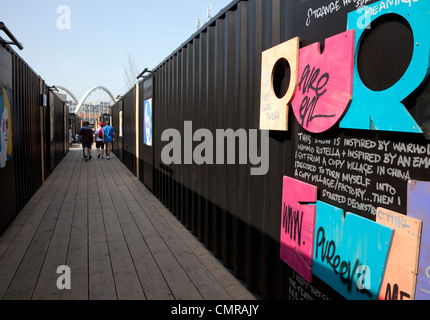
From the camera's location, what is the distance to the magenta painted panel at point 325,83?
1.84 metres

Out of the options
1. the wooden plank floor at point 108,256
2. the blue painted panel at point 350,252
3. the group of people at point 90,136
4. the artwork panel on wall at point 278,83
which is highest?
the artwork panel on wall at point 278,83

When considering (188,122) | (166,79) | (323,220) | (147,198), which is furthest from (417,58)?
(147,198)

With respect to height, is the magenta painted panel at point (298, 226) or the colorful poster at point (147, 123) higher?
the colorful poster at point (147, 123)

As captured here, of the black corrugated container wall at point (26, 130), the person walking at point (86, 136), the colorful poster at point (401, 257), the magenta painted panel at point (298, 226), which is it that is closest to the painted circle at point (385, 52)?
the colorful poster at point (401, 257)

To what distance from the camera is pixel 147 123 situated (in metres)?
7.97

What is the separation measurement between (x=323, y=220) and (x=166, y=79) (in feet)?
16.1

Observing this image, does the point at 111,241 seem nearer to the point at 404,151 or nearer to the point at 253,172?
the point at 253,172

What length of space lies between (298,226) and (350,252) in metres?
0.49

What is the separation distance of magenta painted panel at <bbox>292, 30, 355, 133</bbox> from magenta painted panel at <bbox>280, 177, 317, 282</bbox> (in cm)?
47

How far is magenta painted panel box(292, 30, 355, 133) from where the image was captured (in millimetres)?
1839

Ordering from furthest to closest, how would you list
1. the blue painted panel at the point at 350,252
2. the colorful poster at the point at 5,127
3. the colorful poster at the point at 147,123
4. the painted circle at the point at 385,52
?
1. the colorful poster at the point at 147,123
2. the colorful poster at the point at 5,127
3. the blue painted panel at the point at 350,252
4. the painted circle at the point at 385,52

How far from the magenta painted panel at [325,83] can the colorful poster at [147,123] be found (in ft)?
18.7

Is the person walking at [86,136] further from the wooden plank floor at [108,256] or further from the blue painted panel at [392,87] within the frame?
the blue painted panel at [392,87]

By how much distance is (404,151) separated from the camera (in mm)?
1540
